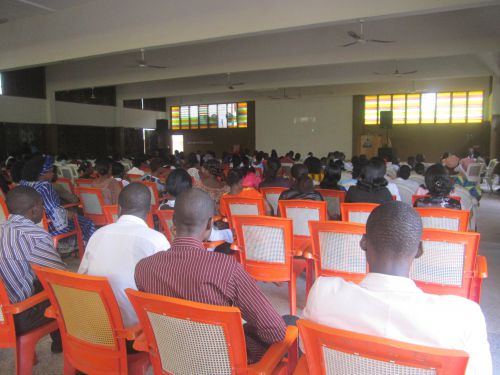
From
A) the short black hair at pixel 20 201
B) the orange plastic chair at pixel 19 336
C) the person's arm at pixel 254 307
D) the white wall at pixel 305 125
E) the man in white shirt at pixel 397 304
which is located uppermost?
the white wall at pixel 305 125

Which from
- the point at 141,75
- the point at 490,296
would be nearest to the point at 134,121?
the point at 141,75

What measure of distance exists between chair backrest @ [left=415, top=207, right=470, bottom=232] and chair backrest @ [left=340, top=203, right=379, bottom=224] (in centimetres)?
42

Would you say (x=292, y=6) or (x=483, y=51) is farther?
(x=483, y=51)

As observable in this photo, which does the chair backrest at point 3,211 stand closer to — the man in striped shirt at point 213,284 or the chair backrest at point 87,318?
the chair backrest at point 87,318

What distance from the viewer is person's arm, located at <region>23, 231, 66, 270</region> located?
2.23 meters

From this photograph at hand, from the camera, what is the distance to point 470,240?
7.66 ft

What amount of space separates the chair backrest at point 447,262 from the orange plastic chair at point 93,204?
130 inches

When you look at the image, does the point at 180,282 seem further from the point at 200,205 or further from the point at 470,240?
the point at 470,240

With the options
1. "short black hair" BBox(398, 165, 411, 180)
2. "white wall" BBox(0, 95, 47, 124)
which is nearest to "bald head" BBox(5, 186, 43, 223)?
"short black hair" BBox(398, 165, 411, 180)

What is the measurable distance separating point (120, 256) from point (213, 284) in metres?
0.68

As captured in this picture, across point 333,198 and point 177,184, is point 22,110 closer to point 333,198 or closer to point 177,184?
point 177,184

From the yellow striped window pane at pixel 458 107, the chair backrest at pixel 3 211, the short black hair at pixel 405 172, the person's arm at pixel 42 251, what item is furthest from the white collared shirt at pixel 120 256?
the yellow striped window pane at pixel 458 107

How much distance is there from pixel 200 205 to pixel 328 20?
5.20 metres

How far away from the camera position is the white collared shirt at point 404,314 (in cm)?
115
